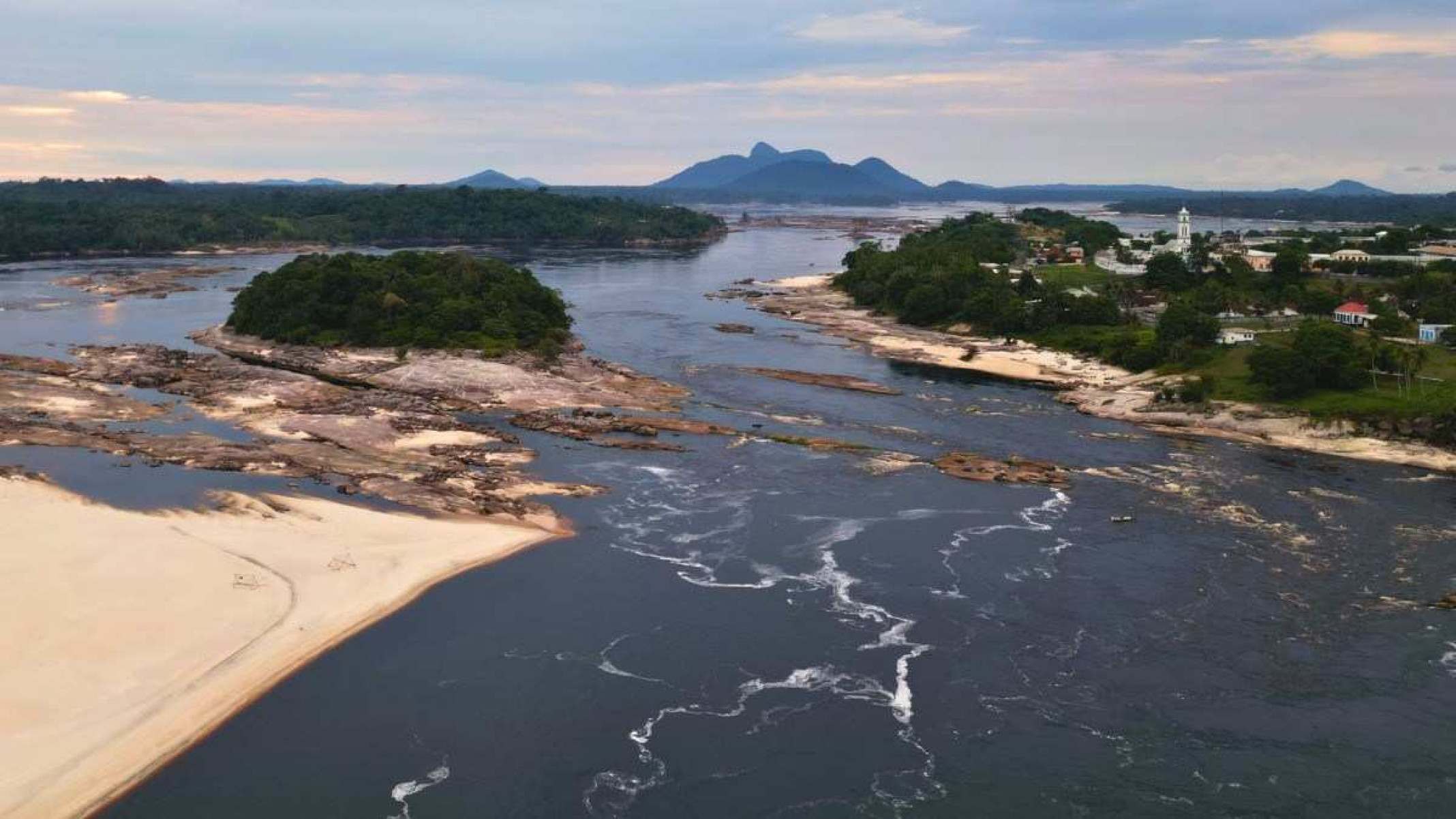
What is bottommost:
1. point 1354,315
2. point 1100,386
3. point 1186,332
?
point 1100,386

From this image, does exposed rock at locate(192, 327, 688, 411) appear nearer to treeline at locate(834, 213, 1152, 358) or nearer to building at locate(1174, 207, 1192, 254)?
treeline at locate(834, 213, 1152, 358)

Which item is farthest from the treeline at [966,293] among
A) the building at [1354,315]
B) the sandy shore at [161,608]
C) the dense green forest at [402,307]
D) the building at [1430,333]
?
the sandy shore at [161,608]

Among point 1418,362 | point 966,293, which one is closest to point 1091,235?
point 966,293

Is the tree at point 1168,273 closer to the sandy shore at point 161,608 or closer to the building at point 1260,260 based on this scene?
the building at point 1260,260

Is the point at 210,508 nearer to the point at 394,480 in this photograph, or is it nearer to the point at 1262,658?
the point at 394,480

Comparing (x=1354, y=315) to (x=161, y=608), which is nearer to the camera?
(x=161, y=608)

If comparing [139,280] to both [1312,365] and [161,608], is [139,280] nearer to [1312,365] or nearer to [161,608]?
[161,608]

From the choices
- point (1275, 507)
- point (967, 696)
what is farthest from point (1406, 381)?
point (967, 696)
